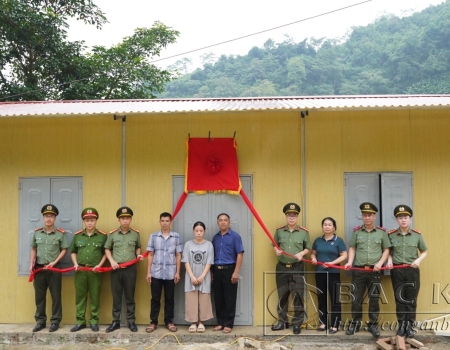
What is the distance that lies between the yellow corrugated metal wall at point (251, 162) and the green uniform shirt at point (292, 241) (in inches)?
9.9

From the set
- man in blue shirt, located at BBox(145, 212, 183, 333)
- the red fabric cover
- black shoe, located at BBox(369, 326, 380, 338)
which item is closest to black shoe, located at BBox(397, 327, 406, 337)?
black shoe, located at BBox(369, 326, 380, 338)

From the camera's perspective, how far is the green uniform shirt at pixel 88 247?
5945mm

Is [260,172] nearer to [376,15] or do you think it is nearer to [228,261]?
[228,261]

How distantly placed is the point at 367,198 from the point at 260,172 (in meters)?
1.41

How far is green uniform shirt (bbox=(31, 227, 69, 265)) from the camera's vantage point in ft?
19.6

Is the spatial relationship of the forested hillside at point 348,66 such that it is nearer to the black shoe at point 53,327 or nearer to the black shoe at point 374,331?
the black shoe at point 374,331

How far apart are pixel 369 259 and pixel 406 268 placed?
0.44m

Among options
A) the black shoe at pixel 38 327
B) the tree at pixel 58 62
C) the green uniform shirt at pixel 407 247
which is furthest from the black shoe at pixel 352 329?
the tree at pixel 58 62

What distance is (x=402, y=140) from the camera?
6117 mm

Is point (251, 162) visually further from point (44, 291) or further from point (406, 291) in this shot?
point (44, 291)

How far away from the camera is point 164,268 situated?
5.86 metres

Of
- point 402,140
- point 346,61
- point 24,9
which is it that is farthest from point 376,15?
point 402,140

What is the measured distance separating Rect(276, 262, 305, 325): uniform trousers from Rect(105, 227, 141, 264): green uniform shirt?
1837mm

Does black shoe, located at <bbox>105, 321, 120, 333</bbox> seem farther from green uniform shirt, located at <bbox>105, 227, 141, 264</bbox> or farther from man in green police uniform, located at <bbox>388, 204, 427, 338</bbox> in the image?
man in green police uniform, located at <bbox>388, 204, 427, 338</bbox>
